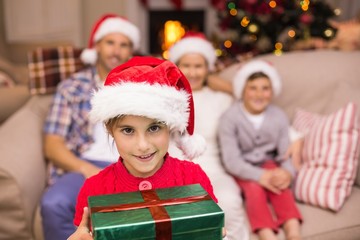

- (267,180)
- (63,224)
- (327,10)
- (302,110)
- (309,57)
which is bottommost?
(63,224)

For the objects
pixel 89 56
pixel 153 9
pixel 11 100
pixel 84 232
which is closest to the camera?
pixel 84 232

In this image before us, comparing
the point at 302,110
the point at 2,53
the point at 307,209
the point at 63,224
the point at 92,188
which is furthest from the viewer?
the point at 2,53

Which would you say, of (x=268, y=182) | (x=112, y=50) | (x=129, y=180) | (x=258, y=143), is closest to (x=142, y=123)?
(x=129, y=180)

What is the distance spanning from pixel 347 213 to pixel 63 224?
1147 millimetres

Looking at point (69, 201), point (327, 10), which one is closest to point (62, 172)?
point (69, 201)

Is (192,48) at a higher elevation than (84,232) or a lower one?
higher

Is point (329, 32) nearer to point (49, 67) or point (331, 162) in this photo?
point (331, 162)

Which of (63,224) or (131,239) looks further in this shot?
(63,224)

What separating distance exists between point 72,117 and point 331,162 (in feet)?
3.99

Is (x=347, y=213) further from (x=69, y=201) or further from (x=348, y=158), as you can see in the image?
(x=69, y=201)

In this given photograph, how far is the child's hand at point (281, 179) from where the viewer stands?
1801 mm

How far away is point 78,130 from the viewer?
80.5 inches

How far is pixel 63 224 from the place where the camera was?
5.38 feet

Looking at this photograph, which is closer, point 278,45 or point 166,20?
point 278,45
